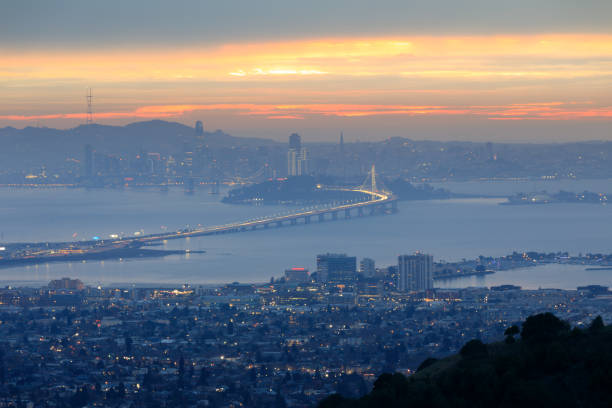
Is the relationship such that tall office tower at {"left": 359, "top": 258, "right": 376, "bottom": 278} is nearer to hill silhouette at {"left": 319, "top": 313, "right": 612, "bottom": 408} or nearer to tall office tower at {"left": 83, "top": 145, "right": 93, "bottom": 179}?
hill silhouette at {"left": 319, "top": 313, "right": 612, "bottom": 408}

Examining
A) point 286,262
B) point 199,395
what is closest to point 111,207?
point 286,262

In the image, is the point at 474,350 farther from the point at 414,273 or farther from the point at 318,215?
the point at 318,215

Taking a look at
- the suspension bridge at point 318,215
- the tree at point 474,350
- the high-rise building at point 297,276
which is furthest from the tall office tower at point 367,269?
the tree at point 474,350

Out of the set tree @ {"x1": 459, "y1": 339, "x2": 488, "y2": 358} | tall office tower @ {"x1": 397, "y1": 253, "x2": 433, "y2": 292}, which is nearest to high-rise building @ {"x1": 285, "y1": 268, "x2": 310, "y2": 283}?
tall office tower @ {"x1": 397, "y1": 253, "x2": 433, "y2": 292}

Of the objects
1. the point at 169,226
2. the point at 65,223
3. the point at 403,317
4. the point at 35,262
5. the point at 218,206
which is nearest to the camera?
the point at 403,317

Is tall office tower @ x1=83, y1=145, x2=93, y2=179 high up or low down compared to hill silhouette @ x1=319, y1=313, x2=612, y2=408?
up

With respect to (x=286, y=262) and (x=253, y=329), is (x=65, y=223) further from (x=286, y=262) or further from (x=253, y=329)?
(x=253, y=329)

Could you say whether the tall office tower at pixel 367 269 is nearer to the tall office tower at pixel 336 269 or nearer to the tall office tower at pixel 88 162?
the tall office tower at pixel 336 269

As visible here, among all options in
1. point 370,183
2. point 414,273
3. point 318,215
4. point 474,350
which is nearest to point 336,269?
point 414,273
